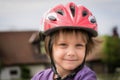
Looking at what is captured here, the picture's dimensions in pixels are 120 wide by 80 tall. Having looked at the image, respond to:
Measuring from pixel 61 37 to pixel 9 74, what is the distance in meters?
51.5

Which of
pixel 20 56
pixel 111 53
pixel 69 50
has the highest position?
pixel 69 50

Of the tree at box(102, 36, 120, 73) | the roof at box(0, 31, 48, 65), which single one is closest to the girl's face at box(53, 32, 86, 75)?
the roof at box(0, 31, 48, 65)

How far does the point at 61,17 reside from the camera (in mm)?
4074

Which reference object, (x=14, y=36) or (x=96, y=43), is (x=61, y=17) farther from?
(x=14, y=36)

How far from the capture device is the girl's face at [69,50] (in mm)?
3973

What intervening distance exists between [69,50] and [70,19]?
262 mm

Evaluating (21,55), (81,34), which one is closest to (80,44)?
(81,34)

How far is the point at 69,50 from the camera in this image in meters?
3.99

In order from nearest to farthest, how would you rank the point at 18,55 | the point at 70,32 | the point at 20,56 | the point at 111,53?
the point at 70,32 → the point at 111,53 → the point at 20,56 → the point at 18,55

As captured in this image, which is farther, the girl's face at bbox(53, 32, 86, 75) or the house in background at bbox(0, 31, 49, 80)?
the house in background at bbox(0, 31, 49, 80)

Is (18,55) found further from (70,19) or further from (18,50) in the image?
(70,19)

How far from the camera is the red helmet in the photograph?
4.01 meters

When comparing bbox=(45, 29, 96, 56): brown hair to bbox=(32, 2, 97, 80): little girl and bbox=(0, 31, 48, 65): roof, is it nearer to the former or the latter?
bbox=(32, 2, 97, 80): little girl

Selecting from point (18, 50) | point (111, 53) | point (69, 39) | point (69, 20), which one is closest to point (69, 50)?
point (69, 39)
